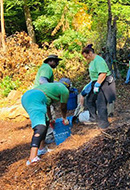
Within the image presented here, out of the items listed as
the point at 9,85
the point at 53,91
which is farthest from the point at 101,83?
the point at 9,85

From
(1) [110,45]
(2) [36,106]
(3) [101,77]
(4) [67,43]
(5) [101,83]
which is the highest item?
(4) [67,43]

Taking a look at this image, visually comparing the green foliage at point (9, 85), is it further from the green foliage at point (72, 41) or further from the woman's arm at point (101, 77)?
the woman's arm at point (101, 77)

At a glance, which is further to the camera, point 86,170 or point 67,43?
point 67,43

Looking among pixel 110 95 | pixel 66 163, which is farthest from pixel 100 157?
pixel 110 95

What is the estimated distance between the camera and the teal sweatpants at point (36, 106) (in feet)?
10.5

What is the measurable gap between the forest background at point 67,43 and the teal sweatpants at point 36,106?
570 cm

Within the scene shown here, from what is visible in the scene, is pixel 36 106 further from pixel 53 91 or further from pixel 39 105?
pixel 53 91

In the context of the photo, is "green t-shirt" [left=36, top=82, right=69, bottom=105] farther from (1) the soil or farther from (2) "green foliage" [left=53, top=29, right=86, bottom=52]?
(2) "green foliage" [left=53, top=29, right=86, bottom=52]

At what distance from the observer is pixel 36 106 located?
3273mm

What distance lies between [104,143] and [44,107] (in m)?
1.27

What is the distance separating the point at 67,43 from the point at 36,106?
1005 centimetres

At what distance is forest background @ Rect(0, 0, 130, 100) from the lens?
10.2 metres

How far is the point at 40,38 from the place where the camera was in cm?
1628

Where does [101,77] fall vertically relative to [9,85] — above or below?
above
